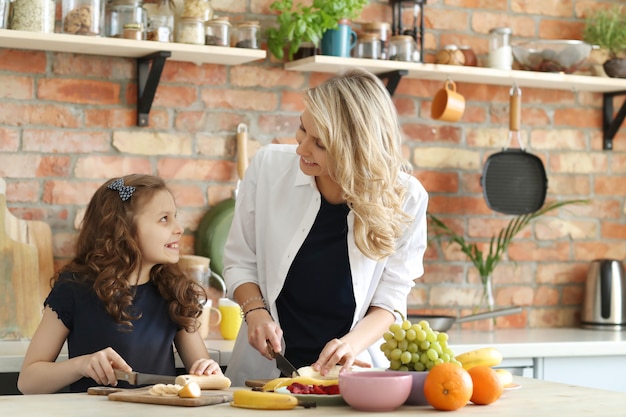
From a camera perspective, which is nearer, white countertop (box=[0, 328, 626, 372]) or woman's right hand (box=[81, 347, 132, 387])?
woman's right hand (box=[81, 347, 132, 387])

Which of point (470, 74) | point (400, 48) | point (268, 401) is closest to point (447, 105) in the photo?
point (470, 74)

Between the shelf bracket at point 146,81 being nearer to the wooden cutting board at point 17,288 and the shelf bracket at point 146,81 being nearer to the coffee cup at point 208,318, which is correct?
the wooden cutting board at point 17,288

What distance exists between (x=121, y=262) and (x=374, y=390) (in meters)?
0.91

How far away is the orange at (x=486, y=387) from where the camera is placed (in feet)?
5.34

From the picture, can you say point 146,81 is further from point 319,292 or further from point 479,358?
point 479,358

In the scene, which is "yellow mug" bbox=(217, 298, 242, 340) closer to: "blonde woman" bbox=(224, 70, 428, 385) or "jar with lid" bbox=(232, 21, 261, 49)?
"blonde woman" bbox=(224, 70, 428, 385)

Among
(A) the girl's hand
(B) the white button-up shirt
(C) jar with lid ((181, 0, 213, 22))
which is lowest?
(A) the girl's hand

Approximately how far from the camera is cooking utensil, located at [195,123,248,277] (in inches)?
122

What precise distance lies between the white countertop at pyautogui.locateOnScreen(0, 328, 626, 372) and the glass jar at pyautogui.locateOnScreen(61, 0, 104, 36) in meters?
0.89

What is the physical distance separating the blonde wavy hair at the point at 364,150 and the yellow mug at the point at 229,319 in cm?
89

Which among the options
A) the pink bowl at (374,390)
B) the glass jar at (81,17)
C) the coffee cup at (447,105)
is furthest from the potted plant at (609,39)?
the pink bowl at (374,390)

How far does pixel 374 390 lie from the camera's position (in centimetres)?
156

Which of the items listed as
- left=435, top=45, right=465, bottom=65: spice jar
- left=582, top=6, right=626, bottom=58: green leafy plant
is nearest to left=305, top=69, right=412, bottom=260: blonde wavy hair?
left=435, top=45, right=465, bottom=65: spice jar

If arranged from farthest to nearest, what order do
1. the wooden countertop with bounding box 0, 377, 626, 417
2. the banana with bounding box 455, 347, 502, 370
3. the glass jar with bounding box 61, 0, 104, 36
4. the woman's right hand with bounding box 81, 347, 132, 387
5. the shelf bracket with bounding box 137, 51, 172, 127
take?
the shelf bracket with bounding box 137, 51, 172, 127, the glass jar with bounding box 61, 0, 104, 36, the woman's right hand with bounding box 81, 347, 132, 387, the banana with bounding box 455, 347, 502, 370, the wooden countertop with bounding box 0, 377, 626, 417
